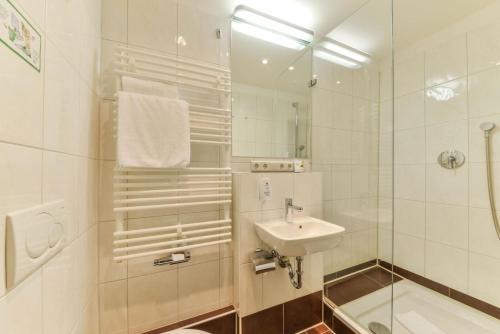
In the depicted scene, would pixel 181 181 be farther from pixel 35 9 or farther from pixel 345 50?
pixel 345 50

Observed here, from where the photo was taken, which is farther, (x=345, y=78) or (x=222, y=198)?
(x=345, y=78)

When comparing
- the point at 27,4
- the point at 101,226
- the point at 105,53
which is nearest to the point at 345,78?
the point at 105,53

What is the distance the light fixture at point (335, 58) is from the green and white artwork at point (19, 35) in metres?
1.83

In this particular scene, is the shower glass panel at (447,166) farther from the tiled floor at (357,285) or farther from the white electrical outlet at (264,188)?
the white electrical outlet at (264,188)

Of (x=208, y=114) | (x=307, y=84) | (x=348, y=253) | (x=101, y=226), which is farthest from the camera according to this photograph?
(x=307, y=84)

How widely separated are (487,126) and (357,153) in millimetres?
833

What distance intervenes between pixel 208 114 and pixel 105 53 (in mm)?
648

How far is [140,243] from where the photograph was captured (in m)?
1.14

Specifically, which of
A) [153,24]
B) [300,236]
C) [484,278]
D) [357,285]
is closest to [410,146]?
[484,278]

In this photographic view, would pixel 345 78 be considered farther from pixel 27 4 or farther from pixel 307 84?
pixel 27 4

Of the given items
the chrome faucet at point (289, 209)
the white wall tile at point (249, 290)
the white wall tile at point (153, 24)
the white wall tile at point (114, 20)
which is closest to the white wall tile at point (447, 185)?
the chrome faucet at point (289, 209)

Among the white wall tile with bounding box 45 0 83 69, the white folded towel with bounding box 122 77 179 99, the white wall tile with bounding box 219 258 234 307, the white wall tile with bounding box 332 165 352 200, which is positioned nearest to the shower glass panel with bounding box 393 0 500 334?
the white wall tile with bounding box 332 165 352 200

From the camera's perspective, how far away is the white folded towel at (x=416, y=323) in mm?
1357

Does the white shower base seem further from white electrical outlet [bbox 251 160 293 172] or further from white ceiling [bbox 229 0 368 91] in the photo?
white ceiling [bbox 229 0 368 91]
